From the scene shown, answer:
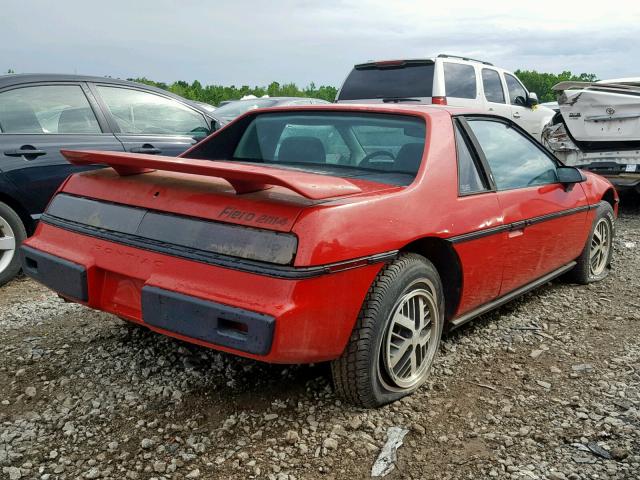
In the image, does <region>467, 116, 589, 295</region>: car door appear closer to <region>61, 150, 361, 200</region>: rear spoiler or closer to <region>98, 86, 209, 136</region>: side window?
<region>61, 150, 361, 200</region>: rear spoiler

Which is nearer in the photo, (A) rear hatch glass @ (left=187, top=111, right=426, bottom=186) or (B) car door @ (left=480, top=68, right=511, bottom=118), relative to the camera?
(A) rear hatch glass @ (left=187, top=111, right=426, bottom=186)

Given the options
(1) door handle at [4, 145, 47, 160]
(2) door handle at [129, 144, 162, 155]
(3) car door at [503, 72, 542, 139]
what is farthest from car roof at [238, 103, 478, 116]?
(3) car door at [503, 72, 542, 139]

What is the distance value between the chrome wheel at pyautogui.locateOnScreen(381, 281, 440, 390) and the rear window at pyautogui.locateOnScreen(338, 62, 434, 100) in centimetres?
554

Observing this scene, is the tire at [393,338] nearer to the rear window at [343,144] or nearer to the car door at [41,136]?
the rear window at [343,144]

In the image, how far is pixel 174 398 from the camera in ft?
8.93

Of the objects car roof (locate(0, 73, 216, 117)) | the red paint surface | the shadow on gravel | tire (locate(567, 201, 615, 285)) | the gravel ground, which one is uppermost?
car roof (locate(0, 73, 216, 117))

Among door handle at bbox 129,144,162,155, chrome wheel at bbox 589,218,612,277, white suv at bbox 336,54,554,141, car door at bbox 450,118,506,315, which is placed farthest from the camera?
white suv at bbox 336,54,554,141

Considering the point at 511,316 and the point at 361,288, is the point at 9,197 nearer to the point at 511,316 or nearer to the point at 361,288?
the point at 361,288

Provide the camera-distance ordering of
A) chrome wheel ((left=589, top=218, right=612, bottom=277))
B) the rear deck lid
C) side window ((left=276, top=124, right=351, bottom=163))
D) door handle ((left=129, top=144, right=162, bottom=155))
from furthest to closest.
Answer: the rear deck lid, door handle ((left=129, top=144, right=162, bottom=155)), chrome wheel ((left=589, top=218, right=612, bottom=277)), side window ((left=276, top=124, right=351, bottom=163))

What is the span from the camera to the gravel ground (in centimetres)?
229

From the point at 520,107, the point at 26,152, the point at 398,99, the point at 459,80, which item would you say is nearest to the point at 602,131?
the point at 459,80

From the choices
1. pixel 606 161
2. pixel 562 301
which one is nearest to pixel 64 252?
pixel 562 301

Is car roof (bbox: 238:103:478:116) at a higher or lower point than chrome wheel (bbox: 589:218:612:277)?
higher

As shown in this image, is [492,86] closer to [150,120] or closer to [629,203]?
[629,203]
